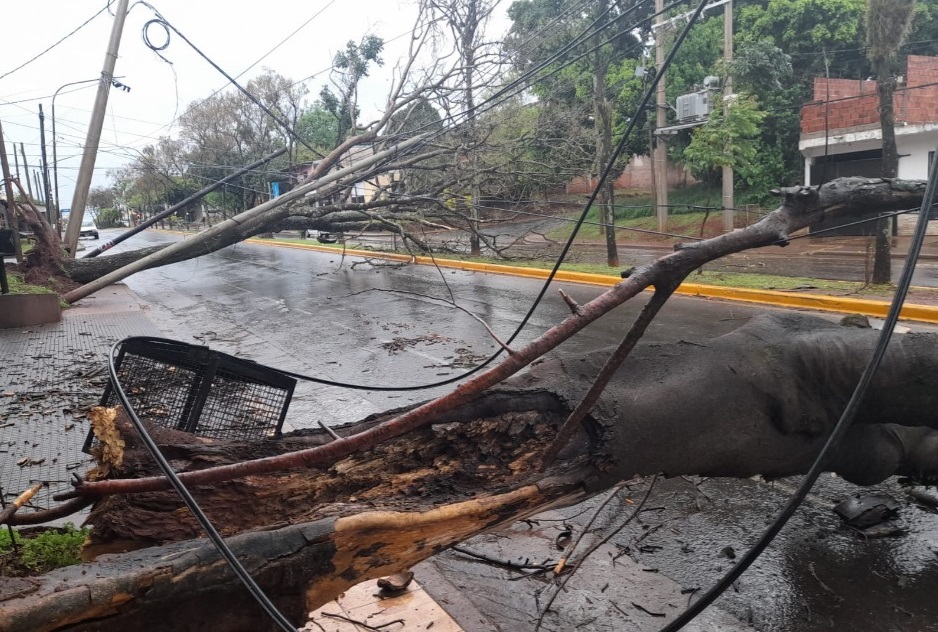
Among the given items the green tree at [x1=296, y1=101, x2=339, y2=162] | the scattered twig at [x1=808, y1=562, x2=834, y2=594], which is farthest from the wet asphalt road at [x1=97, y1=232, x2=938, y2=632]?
the green tree at [x1=296, y1=101, x2=339, y2=162]

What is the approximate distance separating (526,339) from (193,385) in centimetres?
557

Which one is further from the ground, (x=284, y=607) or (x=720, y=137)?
(x=720, y=137)

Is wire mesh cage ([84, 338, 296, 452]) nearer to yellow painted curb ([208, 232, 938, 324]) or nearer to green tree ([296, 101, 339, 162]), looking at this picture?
yellow painted curb ([208, 232, 938, 324])

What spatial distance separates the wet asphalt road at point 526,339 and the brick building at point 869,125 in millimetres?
10753

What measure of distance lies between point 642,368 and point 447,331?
6695mm

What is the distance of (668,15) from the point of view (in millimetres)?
20203

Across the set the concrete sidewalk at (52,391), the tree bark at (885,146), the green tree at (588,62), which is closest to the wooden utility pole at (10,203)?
the concrete sidewalk at (52,391)

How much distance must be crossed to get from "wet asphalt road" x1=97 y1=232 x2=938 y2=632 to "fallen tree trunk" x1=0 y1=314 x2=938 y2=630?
0.56 m

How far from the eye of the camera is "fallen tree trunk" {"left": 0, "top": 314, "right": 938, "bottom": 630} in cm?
181

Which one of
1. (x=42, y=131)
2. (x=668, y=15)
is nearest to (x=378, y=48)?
(x=668, y=15)

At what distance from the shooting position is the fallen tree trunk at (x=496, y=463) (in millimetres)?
1810

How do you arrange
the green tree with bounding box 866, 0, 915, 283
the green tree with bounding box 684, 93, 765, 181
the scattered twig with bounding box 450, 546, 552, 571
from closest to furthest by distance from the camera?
the scattered twig with bounding box 450, 546, 552, 571
the green tree with bounding box 866, 0, 915, 283
the green tree with bounding box 684, 93, 765, 181

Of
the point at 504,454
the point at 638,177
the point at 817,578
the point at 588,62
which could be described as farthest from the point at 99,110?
the point at 638,177

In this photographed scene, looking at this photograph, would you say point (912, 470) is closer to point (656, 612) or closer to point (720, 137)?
point (656, 612)
